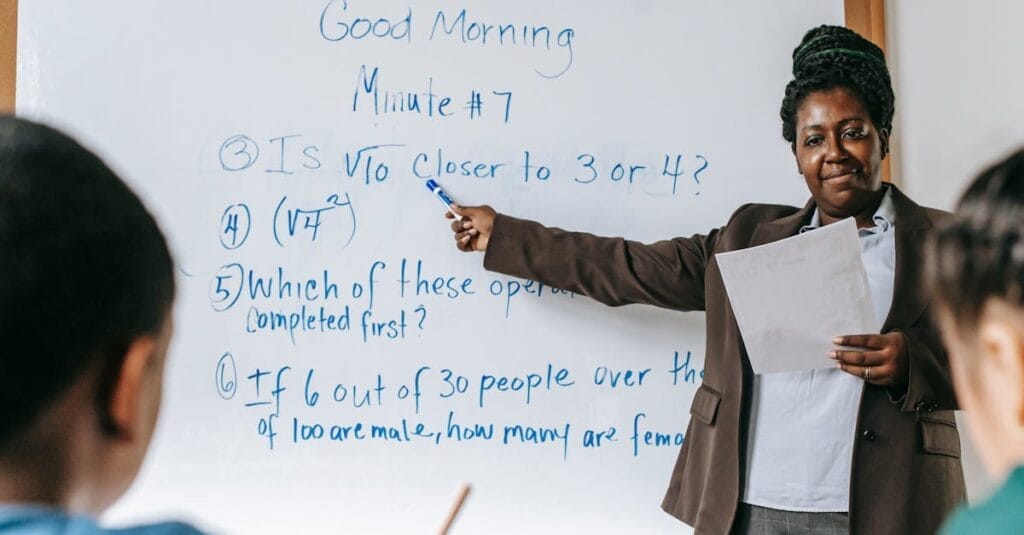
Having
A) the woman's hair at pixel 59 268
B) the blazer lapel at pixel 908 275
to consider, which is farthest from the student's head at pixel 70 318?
the blazer lapel at pixel 908 275

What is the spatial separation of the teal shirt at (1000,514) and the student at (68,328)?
0.41 meters

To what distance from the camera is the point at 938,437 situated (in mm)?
1229

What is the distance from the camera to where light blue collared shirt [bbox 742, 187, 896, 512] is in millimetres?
1230

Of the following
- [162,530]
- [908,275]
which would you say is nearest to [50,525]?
[162,530]

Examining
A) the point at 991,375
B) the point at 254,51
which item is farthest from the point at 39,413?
the point at 254,51

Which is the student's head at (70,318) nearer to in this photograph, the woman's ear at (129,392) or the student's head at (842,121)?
the woman's ear at (129,392)

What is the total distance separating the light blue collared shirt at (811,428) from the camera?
4.04 ft

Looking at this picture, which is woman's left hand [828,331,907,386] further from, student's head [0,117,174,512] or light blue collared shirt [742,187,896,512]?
student's head [0,117,174,512]

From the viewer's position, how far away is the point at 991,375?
55 cm

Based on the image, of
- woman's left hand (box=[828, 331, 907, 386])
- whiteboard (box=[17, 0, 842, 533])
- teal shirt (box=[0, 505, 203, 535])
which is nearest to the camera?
teal shirt (box=[0, 505, 203, 535])

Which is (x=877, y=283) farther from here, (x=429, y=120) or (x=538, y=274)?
(x=429, y=120)

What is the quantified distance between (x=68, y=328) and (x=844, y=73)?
1.17 m

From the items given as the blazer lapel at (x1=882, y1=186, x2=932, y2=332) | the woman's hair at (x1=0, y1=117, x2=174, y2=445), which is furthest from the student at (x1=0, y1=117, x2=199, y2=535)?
the blazer lapel at (x1=882, y1=186, x2=932, y2=332)

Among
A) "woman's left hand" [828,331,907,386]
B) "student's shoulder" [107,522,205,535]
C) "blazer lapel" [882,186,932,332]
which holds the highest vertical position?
"blazer lapel" [882,186,932,332]
